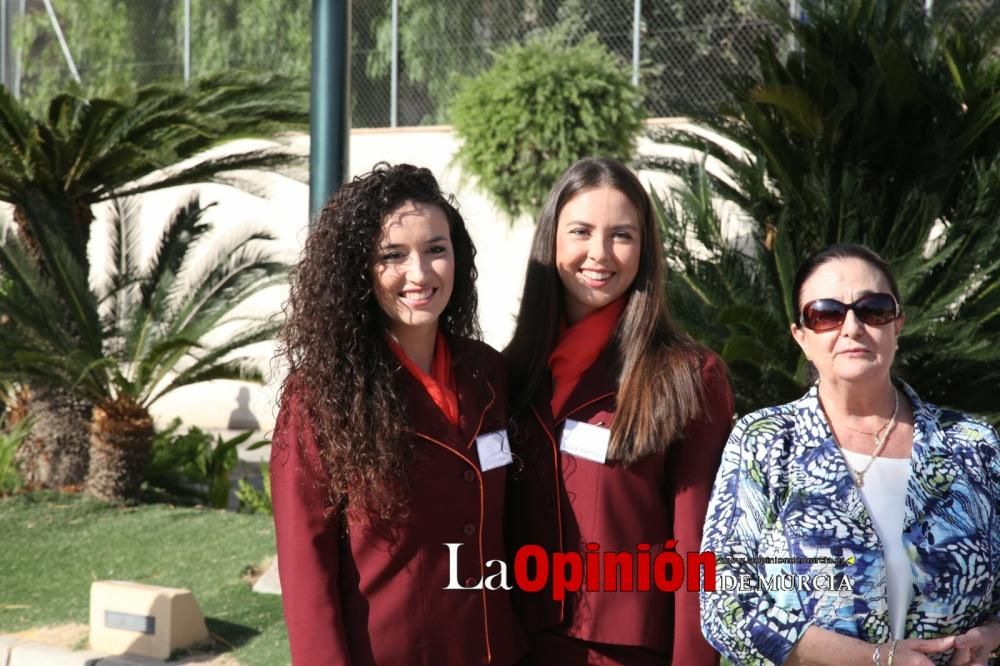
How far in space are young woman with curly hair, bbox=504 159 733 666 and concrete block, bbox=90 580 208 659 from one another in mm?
3343

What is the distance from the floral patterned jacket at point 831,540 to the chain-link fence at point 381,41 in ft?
24.1

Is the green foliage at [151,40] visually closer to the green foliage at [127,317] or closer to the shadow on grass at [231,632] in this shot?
the green foliage at [127,317]

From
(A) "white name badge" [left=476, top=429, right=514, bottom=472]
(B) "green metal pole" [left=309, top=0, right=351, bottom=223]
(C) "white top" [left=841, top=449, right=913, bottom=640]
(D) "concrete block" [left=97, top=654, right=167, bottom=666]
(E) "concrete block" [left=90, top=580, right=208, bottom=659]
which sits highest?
(B) "green metal pole" [left=309, top=0, right=351, bottom=223]

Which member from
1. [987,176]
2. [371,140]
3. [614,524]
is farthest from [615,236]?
[371,140]

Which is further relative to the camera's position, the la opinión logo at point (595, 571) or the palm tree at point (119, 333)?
the palm tree at point (119, 333)

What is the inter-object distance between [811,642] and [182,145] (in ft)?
24.7

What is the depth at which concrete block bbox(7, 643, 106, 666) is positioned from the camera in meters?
5.93

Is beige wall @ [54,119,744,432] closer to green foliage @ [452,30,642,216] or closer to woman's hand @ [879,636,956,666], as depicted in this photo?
green foliage @ [452,30,642,216]

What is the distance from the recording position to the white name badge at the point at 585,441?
2.91 metres

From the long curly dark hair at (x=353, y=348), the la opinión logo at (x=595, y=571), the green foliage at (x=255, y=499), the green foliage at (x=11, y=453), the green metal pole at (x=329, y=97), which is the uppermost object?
the green metal pole at (x=329, y=97)

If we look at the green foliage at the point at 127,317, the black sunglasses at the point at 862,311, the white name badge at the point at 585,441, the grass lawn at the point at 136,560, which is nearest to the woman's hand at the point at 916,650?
the black sunglasses at the point at 862,311

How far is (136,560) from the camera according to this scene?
7410 millimetres

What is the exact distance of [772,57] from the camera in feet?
20.8

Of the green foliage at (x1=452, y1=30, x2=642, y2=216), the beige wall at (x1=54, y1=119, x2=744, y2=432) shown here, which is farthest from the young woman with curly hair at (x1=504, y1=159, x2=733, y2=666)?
the beige wall at (x1=54, y1=119, x2=744, y2=432)
